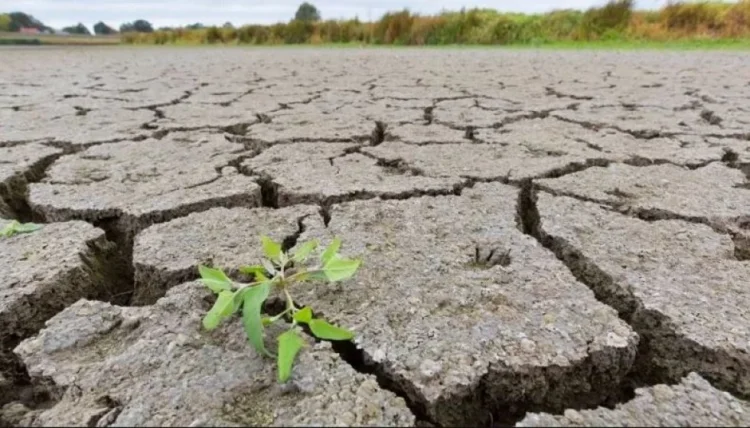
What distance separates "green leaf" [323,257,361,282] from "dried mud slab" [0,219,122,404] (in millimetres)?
458

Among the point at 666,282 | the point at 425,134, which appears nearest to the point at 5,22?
the point at 425,134

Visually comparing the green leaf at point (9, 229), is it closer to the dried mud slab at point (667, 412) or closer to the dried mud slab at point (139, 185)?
the dried mud slab at point (139, 185)

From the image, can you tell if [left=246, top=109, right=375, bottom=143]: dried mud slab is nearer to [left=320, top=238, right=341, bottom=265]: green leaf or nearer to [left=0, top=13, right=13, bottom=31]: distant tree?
[left=320, top=238, right=341, bottom=265]: green leaf

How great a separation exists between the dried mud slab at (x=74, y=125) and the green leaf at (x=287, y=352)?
1635 millimetres

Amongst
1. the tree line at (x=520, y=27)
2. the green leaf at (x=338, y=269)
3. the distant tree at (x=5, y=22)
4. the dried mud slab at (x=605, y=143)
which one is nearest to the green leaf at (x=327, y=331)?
the green leaf at (x=338, y=269)

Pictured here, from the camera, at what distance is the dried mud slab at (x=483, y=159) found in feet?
5.29

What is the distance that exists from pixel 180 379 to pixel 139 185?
0.94 metres

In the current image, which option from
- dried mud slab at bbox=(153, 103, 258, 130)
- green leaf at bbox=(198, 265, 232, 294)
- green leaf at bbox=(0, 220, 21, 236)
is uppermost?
green leaf at bbox=(198, 265, 232, 294)

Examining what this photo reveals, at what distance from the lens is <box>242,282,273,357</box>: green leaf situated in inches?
28.2

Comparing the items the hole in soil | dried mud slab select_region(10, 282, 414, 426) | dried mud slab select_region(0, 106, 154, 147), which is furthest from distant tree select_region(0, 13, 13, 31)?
dried mud slab select_region(10, 282, 414, 426)

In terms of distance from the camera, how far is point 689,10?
1066cm

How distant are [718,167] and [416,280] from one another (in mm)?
1208

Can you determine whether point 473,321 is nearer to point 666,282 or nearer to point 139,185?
point 666,282

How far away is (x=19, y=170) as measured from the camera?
1640 mm
